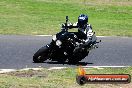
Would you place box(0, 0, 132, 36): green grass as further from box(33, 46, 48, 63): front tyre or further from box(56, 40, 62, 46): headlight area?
box(56, 40, 62, 46): headlight area

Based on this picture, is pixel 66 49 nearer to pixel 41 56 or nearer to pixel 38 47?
pixel 41 56

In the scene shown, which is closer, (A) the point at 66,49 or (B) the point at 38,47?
(A) the point at 66,49

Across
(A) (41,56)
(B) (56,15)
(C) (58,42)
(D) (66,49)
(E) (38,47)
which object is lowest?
(B) (56,15)

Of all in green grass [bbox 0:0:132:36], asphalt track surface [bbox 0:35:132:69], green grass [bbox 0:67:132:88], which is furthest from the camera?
green grass [bbox 0:0:132:36]

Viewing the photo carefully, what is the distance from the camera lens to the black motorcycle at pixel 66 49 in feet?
45.5

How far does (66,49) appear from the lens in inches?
555

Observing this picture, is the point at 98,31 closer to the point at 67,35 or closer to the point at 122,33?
the point at 122,33

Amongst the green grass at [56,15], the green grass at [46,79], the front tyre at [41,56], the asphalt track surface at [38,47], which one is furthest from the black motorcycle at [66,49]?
the green grass at [56,15]

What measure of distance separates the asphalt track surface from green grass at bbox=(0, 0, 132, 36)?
1929 mm

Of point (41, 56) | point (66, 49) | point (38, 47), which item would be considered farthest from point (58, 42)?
point (38, 47)

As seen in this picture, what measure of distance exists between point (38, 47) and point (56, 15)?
12.2 m

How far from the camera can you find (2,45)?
55.6 ft

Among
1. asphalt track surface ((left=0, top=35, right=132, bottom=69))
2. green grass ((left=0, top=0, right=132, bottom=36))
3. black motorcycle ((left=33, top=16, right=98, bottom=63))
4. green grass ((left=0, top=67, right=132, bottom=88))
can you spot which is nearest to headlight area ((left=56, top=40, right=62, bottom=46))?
black motorcycle ((left=33, top=16, right=98, bottom=63))

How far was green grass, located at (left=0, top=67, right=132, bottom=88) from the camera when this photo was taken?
9602 millimetres
